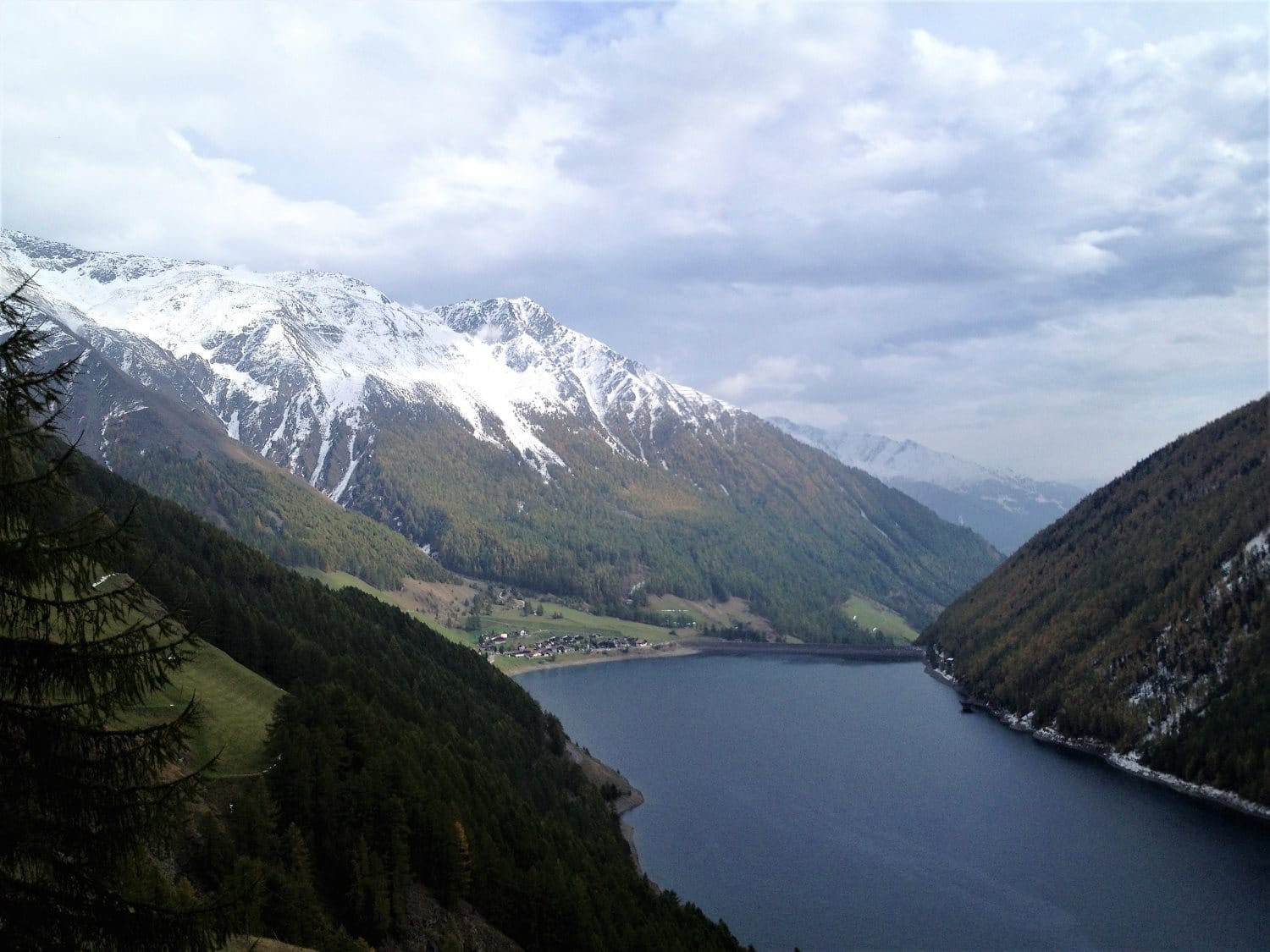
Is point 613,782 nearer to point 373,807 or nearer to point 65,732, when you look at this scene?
point 373,807

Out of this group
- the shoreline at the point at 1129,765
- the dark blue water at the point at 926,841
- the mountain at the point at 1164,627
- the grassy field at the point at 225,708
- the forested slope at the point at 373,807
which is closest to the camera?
the forested slope at the point at 373,807

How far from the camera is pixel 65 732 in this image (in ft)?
45.6

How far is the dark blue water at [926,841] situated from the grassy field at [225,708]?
4195 cm

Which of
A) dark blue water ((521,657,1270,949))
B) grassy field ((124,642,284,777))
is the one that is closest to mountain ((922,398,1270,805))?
dark blue water ((521,657,1270,949))

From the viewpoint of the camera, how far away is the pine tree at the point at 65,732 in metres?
13.6

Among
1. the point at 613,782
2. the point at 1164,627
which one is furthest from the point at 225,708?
the point at 1164,627

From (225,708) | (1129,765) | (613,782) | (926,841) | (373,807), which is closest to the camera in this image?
(373,807)

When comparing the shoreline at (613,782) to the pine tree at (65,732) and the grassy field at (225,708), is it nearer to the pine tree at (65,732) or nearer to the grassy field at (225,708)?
the grassy field at (225,708)

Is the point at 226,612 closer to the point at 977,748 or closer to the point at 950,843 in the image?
the point at 950,843

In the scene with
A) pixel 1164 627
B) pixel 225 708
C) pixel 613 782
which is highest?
pixel 1164 627

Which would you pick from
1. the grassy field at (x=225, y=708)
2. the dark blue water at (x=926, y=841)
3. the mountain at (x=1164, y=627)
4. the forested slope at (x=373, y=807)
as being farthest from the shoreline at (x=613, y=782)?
the mountain at (x=1164, y=627)

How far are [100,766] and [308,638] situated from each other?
72655 mm

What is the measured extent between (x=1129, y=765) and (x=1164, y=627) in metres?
27.3

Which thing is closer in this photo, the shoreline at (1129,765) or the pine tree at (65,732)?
the pine tree at (65,732)
